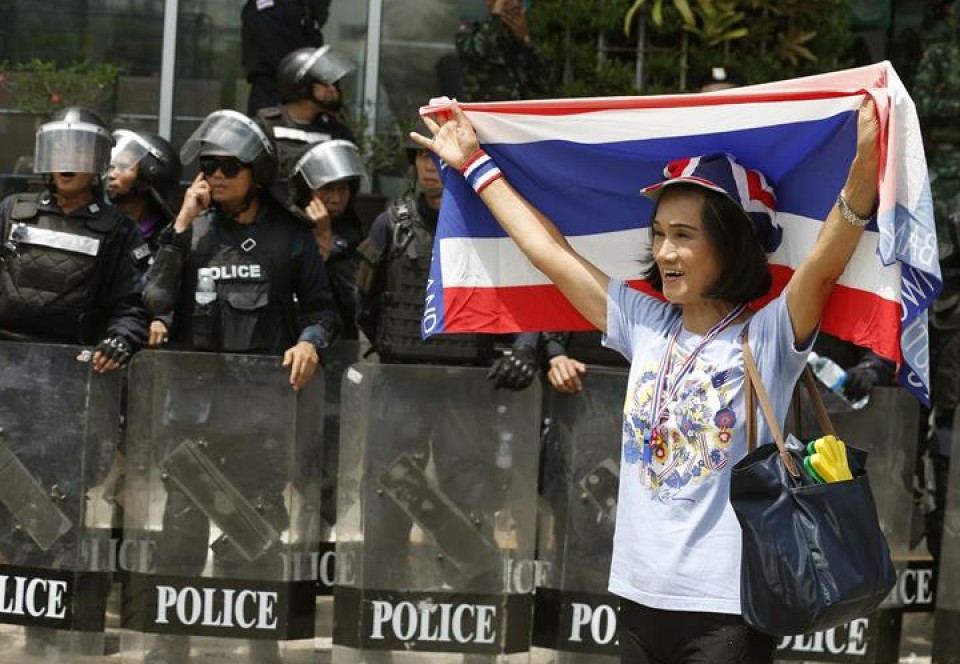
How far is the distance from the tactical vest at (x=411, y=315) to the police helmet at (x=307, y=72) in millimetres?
1889

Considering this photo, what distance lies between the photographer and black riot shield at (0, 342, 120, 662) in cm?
657

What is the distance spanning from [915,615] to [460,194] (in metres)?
3.23

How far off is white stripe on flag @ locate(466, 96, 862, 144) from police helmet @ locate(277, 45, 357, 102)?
405 cm

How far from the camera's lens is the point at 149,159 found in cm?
848

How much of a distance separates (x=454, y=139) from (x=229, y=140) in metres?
2.54

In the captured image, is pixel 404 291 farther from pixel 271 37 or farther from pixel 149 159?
pixel 271 37

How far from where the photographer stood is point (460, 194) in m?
4.88

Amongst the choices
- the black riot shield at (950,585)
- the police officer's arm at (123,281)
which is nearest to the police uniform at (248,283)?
the police officer's arm at (123,281)

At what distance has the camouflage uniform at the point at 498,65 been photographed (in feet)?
31.8

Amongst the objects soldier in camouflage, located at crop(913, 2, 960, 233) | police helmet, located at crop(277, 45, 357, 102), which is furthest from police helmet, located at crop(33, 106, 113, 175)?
soldier in camouflage, located at crop(913, 2, 960, 233)

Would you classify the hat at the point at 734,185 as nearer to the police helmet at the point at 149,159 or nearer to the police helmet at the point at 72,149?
the police helmet at the point at 72,149

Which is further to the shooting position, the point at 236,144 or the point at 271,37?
the point at 271,37

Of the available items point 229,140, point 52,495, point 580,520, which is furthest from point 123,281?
point 580,520

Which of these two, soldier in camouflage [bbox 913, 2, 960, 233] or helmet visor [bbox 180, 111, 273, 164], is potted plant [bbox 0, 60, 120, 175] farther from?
soldier in camouflage [bbox 913, 2, 960, 233]
